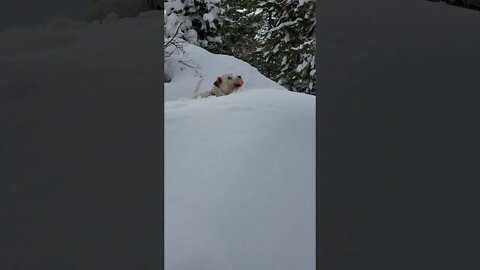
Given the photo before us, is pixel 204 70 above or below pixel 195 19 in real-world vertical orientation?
below

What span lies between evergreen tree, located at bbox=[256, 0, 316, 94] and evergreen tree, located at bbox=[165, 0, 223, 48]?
1169 millimetres

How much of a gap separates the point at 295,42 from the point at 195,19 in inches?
98.5

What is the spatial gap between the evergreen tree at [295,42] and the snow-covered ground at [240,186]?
462 centimetres

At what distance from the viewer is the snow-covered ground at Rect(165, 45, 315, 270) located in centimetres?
174

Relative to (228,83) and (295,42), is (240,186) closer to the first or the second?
(228,83)

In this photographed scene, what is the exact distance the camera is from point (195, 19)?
30.2ft

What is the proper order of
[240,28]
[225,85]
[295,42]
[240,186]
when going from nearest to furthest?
[240,186] → [225,85] → [295,42] → [240,28]

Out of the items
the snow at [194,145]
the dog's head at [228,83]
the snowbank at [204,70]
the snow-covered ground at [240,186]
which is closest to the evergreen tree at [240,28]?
the snowbank at [204,70]

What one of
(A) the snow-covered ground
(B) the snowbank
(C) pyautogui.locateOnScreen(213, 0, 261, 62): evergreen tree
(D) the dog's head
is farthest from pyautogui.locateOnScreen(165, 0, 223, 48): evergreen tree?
(A) the snow-covered ground

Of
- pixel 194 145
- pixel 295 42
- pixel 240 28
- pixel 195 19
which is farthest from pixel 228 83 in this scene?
pixel 240 28
